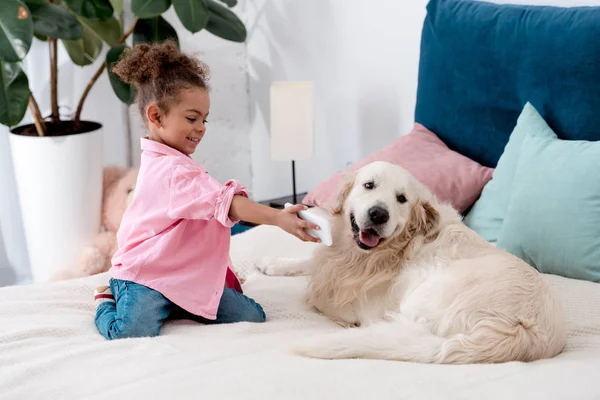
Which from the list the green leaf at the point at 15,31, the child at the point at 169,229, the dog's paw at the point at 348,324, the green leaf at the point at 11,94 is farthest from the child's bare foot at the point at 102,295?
the green leaf at the point at 11,94

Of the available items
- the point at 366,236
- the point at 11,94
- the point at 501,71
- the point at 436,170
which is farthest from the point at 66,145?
the point at 501,71

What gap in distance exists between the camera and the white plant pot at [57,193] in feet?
10.3

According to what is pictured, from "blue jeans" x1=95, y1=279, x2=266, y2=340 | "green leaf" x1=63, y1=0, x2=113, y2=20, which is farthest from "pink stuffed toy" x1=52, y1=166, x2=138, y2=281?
"blue jeans" x1=95, y1=279, x2=266, y2=340

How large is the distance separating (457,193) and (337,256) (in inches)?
27.4

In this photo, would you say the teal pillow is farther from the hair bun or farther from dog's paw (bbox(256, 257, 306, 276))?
the hair bun

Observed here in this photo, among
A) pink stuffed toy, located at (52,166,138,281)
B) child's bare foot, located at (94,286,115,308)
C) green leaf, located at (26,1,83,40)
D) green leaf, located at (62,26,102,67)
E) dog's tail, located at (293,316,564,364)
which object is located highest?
green leaf, located at (26,1,83,40)

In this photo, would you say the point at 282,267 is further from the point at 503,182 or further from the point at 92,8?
the point at 92,8

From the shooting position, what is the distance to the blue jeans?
6.21 feet

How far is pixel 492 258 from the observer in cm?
189

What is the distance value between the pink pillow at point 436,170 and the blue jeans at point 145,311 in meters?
0.61

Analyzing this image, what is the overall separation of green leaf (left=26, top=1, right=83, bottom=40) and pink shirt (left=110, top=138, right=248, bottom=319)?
1.08m

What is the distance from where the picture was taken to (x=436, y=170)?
2.66 meters

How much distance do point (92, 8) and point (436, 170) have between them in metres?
1.59

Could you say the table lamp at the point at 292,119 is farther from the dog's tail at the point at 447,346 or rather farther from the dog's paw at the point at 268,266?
the dog's tail at the point at 447,346
